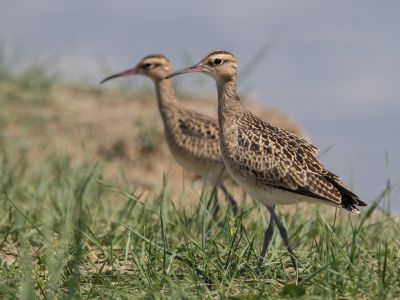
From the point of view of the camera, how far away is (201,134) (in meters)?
9.55

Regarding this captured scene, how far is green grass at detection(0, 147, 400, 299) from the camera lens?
212 inches

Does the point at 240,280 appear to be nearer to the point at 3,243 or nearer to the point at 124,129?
the point at 3,243

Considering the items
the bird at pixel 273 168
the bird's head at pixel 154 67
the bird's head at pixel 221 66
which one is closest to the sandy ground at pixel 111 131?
the bird's head at pixel 154 67

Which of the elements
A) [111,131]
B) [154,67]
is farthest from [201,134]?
[111,131]

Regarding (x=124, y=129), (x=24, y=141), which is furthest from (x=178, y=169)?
(x=24, y=141)

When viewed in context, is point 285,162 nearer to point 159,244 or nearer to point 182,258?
point 182,258

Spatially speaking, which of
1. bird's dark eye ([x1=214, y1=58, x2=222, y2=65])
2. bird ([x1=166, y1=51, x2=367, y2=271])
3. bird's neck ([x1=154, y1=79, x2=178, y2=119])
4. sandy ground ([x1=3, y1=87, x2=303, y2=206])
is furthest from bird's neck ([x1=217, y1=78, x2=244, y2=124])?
sandy ground ([x1=3, y1=87, x2=303, y2=206])

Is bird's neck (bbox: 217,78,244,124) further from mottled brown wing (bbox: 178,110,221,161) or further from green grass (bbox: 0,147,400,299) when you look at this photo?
mottled brown wing (bbox: 178,110,221,161)

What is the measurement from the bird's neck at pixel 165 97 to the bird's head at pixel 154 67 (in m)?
0.12

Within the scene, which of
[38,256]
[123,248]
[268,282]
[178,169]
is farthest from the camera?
[178,169]

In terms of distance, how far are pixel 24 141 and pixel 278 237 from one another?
6.71m

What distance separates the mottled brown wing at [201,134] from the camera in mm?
9438

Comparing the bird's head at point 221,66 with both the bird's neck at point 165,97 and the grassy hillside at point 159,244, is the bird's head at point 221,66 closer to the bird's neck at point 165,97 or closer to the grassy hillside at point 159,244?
the grassy hillside at point 159,244

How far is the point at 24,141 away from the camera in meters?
12.8
